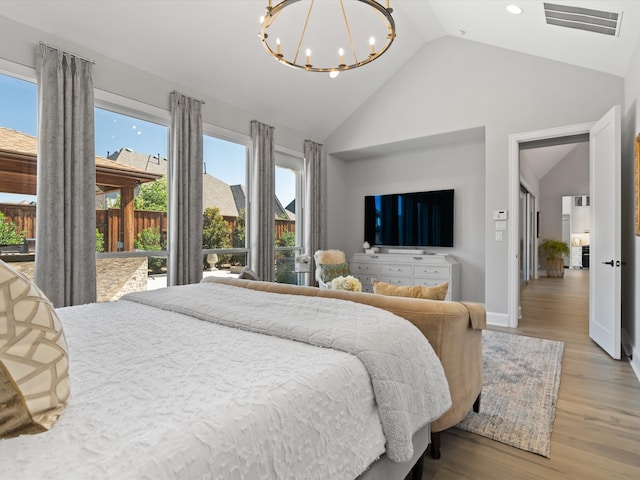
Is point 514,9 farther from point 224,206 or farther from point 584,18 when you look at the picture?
point 224,206

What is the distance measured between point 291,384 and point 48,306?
Answer: 24.3 inches

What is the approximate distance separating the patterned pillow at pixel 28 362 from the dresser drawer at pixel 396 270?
4953 mm

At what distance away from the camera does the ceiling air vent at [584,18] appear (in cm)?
288

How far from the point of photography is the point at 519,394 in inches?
95.7

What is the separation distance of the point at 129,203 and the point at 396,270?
12.3 feet

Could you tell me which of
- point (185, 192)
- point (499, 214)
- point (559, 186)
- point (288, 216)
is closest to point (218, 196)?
point (185, 192)

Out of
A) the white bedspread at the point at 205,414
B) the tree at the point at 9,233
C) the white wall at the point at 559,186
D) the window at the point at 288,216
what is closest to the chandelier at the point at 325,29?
the window at the point at 288,216

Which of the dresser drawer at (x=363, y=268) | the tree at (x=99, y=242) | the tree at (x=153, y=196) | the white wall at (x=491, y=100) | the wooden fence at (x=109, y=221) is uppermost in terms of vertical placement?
the white wall at (x=491, y=100)

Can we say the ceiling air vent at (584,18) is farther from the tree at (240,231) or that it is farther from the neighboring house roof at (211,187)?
the tree at (240,231)

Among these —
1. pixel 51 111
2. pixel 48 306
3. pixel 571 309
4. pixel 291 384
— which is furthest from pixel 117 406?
pixel 571 309

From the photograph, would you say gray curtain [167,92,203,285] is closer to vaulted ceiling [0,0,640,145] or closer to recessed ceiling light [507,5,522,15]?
vaulted ceiling [0,0,640,145]

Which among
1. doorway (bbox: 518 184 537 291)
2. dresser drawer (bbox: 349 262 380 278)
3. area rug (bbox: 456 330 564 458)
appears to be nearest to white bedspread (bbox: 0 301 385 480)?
area rug (bbox: 456 330 564 458)

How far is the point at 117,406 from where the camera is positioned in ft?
2.68

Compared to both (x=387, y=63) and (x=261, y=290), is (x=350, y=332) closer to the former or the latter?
(x=261, y=290)
